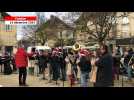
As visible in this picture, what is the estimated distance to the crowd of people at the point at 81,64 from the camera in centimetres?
1055

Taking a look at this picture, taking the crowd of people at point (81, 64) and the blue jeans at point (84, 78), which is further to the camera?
the blue jeans at point (84, 78)

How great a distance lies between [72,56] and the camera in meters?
13.5

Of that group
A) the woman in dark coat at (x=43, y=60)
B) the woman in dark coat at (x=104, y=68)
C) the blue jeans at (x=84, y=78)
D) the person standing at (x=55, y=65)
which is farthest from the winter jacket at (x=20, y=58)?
the woman in dark coat at (x=104, y=68)

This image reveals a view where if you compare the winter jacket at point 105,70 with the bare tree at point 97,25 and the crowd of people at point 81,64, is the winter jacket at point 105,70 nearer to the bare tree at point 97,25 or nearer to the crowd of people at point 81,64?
the crowd of people at point 81,64

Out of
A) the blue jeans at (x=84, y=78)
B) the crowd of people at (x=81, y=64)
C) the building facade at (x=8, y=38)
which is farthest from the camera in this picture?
the blue jeans at (x=84, y=78)
